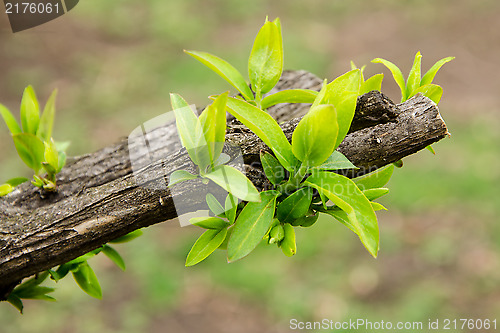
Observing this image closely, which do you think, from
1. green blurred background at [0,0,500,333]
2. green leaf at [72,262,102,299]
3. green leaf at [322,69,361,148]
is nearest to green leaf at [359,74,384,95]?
green leaf at [322,69,361,148]

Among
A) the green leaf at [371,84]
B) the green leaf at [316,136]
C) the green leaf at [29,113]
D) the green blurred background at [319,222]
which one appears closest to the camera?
the green leaf at [316,136]

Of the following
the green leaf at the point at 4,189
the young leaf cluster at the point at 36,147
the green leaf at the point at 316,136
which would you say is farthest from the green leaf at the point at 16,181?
the green leaf at the point at 316,136

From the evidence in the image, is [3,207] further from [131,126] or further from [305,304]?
[131,126]

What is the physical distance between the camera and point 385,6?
4238mm

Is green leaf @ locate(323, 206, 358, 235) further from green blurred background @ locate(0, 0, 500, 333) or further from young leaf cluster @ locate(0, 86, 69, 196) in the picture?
green blurred background @ locate(0, 0, 500, 333)

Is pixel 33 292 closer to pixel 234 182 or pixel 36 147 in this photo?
pixel 36 147

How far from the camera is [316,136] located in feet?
1.86

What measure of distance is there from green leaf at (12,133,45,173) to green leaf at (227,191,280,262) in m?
0.42

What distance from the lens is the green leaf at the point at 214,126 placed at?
563 millimetres

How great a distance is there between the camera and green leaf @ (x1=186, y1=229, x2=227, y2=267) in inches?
25.3

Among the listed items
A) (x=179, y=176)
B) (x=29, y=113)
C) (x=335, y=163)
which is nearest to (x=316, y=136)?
(x=335, y=163)

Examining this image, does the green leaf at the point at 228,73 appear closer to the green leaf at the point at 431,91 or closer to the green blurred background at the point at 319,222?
the green leaf at the point at 431,91

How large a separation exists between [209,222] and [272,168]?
108 mm

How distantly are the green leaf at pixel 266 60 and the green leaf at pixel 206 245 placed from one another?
23 cm
